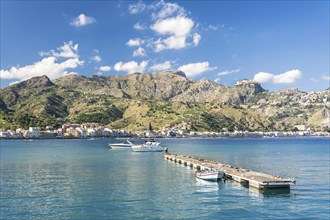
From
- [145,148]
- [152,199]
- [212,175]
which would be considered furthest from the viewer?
[145,148]

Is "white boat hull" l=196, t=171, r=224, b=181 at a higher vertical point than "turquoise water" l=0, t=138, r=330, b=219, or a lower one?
higher

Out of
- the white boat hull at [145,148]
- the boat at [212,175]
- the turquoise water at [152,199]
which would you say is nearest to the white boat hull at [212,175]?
the boat at [212,175]

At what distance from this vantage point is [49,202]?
45312mm

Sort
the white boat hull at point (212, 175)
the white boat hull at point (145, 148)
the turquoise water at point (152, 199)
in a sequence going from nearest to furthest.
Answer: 1. the turquoise water at point (152, 199)
2. the white boat hull at point (212, 175)
3. the white boat hull at point (145, 148)

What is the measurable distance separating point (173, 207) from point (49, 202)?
49.6 ft

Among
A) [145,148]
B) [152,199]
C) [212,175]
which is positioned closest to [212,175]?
[212,175]

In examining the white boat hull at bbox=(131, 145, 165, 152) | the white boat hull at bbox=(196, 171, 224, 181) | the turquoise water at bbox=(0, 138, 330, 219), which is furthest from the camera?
the white boat hull at bbox=(131, 145, 165, 152)

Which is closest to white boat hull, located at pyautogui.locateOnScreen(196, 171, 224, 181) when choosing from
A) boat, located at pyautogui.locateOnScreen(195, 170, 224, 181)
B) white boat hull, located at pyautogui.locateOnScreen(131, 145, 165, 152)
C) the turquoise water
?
boat, located at pyautogui.locateOnScreen(195, 170, 224, 181)

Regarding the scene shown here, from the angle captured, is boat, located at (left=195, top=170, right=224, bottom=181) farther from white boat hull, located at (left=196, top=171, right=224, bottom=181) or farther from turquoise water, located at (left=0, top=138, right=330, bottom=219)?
turquoise water, located at (left=0, top=138, right=330, bottom=219)

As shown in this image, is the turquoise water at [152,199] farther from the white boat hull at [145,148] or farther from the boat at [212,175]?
the white boat hull at [145,148]

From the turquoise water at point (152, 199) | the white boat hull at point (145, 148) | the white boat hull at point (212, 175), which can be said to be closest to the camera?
the turquoise water at point (152, 199)

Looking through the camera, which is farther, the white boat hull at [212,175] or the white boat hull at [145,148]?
the white boat hull at [145,148]

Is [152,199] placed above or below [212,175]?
below

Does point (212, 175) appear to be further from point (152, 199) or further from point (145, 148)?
point (145, 148)
